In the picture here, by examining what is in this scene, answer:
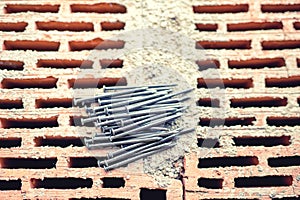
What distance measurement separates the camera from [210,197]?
2.18 metres

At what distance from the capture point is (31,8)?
8.48ft

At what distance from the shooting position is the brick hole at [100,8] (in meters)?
2.59

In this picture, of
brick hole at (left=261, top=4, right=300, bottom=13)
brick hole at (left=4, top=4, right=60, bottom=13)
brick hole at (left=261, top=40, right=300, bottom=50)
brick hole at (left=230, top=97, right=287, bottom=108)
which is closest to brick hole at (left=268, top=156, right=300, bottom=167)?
brick hole at (left=230, top=97, right=287, bottom=108)

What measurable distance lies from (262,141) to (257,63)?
1.40 feet

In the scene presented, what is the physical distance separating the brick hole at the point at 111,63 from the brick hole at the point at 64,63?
0.19 feet

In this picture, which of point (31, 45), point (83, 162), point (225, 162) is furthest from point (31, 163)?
point (225, 162)

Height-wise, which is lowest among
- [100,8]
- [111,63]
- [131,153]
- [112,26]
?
[131,153]

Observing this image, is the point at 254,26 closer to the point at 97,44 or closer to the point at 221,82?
the point at 221,82

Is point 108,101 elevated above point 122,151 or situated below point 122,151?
above

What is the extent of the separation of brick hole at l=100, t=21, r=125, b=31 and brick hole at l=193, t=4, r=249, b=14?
0.41 metres

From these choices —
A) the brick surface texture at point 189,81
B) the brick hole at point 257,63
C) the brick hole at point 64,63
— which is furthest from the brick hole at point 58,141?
the brick hole at point 257,63

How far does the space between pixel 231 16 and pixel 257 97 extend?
474mm

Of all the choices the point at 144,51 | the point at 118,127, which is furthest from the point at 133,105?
the point at 144,51

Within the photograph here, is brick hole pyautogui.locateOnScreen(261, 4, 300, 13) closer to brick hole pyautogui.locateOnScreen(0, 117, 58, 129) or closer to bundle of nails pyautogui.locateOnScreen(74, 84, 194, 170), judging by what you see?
bundle of nails pyautogui.locateOnScreen(74, 84, 194, 170)
